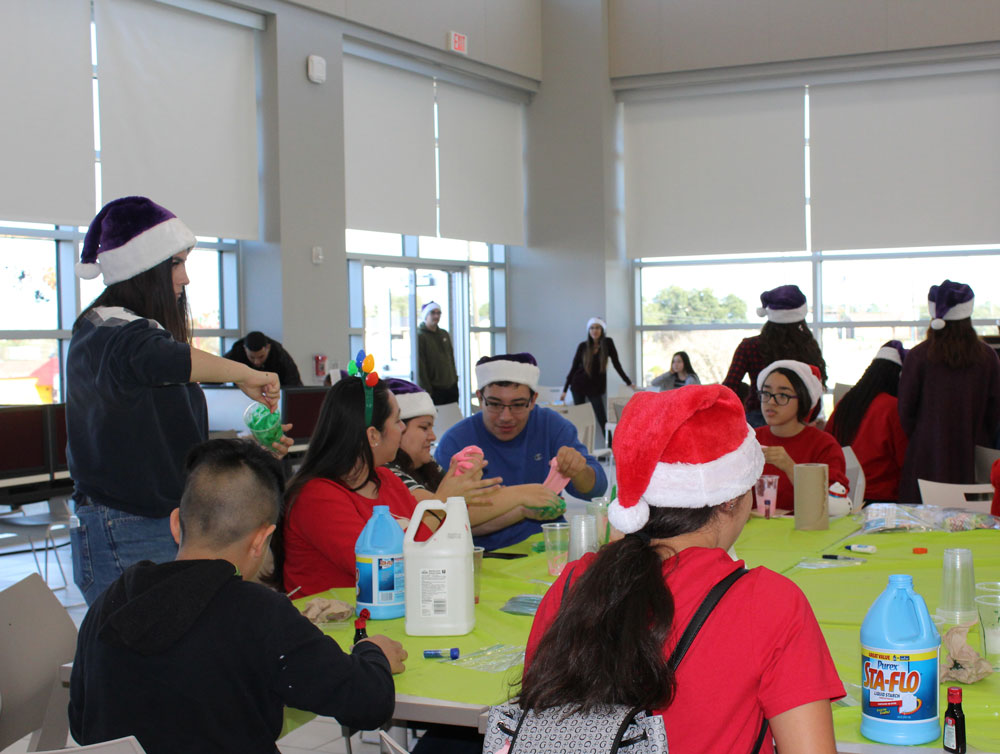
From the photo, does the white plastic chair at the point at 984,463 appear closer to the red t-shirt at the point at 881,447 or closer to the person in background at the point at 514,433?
the red t-shirt at the point at 881,447

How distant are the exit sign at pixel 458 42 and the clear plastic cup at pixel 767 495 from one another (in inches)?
278

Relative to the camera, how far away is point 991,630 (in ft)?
6.02

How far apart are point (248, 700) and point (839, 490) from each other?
257 cm

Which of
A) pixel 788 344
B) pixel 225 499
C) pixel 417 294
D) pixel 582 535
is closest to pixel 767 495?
pixel 582 535

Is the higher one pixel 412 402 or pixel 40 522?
pixel 412 402

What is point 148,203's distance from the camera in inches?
99.0

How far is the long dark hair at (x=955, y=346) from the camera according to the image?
454 centimetres

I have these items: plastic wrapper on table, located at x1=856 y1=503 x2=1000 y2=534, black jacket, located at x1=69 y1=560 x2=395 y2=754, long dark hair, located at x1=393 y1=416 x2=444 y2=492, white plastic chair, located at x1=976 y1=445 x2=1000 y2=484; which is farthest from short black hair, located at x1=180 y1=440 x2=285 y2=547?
white plastic chair, located at x1=976 y1=445 x2=1000 y2=484

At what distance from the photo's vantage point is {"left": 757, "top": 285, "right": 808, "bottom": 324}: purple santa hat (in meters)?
5.22

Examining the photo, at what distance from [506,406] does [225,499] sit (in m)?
2.06

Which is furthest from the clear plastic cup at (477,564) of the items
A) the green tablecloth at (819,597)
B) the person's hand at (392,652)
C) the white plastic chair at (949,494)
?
the white plastic chair at (949,494)

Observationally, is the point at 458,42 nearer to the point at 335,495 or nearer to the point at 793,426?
the point at 793,426

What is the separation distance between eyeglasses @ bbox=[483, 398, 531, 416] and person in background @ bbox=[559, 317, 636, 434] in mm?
6716

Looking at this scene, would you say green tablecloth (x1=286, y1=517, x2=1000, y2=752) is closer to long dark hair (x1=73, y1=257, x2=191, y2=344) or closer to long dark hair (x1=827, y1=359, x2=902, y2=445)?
long dark hair (x1=73, y1=257, x2=191, y2=344)
